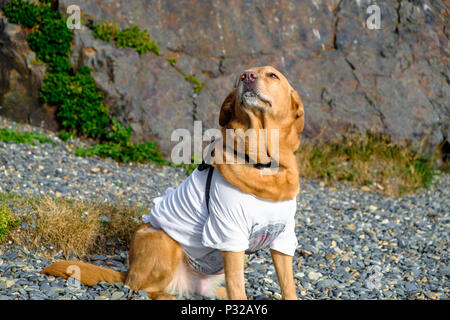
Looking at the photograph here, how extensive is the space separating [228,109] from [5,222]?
2.19m

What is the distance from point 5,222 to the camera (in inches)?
160

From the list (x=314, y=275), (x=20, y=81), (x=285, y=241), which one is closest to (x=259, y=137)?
(x=285, y=241)

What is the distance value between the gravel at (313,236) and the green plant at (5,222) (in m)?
0.09

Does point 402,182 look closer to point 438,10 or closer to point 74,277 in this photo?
point 438,10

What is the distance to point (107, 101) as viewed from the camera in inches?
292

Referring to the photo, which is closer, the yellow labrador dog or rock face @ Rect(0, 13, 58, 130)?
the yellow labrador dog

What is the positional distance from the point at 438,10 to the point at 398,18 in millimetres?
770

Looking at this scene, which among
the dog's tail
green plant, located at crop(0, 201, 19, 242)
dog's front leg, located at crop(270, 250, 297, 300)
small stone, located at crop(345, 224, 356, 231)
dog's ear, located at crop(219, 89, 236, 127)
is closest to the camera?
dog's front leg, located at crop(270, 250, 297, 300)

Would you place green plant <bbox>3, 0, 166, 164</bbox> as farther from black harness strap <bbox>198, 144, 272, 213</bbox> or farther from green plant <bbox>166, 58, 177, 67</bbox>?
black harness strap <bbox>198, 144, 272, 213</bbox>

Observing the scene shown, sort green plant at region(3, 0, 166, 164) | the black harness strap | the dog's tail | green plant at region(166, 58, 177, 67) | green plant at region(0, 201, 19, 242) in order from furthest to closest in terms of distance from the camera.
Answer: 1. green plant at region(166, 58, 177, 67)
2. green plant at region(3, 0, 166, 164)
3. green plant at region(0, 201, 19, 242)
4. the dog's tail
5. the black harness strap

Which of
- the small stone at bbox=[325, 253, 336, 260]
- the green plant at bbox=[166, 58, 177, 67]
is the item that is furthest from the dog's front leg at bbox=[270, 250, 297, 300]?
the green plant at bbox=[166, 58, 177, 67]

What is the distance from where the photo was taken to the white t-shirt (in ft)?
9.50

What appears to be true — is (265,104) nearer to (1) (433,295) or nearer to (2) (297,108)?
(2) (297,108)

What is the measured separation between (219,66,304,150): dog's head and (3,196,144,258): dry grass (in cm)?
191
